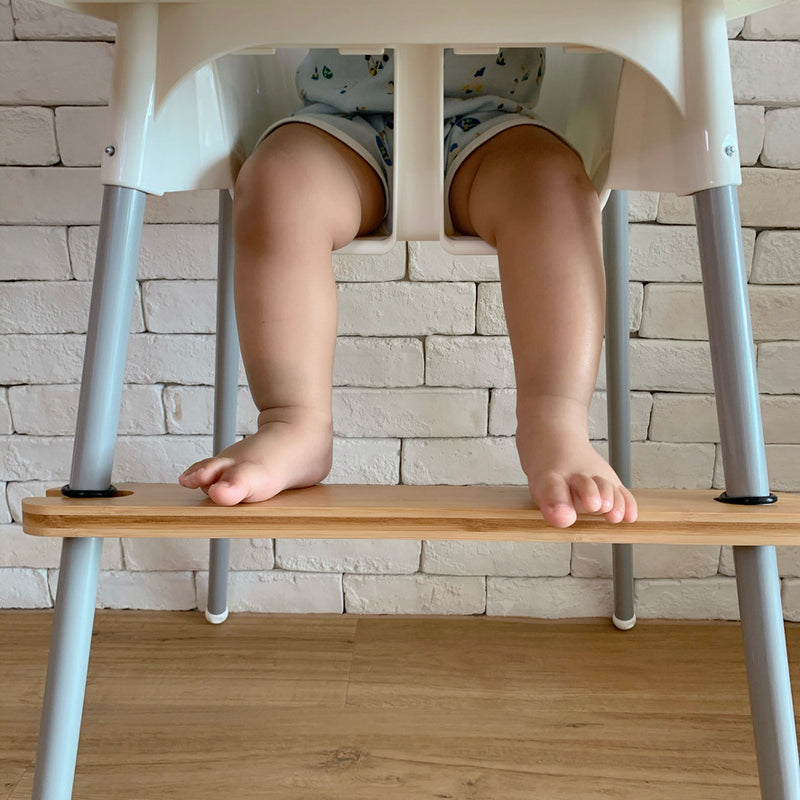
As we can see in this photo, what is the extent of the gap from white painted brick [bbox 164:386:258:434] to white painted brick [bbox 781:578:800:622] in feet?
2.36

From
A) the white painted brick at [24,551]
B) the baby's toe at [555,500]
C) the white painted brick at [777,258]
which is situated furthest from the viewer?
the white painted brick at [24,551]

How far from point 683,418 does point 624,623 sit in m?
0.27

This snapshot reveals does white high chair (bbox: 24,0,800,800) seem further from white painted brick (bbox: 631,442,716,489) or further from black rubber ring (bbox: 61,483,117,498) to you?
white painted brick (bbox: 631,442,716,489)

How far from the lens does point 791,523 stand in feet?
1.77

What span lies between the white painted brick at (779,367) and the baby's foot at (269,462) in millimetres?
633

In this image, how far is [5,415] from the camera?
109cm

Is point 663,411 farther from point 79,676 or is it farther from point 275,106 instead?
point 79,676

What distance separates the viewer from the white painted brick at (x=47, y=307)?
1058mm

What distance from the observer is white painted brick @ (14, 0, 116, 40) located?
99cm

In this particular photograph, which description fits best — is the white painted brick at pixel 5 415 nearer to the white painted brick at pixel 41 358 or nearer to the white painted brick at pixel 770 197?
the white painted brick at pixel 41 358

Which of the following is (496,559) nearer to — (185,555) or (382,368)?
(382,368)

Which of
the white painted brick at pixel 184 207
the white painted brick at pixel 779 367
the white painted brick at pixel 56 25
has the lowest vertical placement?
the white painted brick at pixel 779 367

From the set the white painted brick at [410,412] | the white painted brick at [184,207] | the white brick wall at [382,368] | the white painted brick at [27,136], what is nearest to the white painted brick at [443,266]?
the white brick wall at [382,368]

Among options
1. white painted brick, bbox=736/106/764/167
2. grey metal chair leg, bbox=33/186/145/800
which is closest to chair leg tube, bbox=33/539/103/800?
grey metal chair leg, bbox=33/186/145/800
